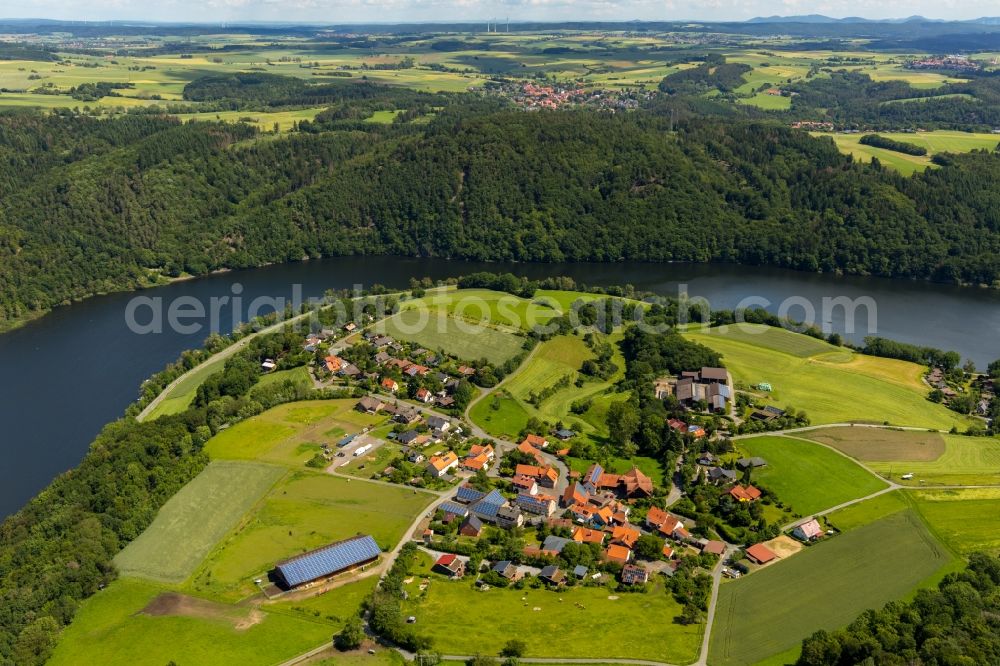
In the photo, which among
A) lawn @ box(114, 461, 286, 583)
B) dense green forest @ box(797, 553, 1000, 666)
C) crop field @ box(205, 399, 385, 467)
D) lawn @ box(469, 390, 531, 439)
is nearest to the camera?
dense green forest @ box(797, 553, 1000, 666)

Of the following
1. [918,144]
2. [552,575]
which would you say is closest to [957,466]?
[552,575]

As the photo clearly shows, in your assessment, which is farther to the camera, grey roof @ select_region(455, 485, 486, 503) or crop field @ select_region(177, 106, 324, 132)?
crop field @ select_region(177, 106, 324, 132)

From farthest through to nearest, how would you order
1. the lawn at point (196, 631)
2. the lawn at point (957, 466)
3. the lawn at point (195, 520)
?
the lawn at point (957, 466)
the lawn at point (195, 520)
the lawn at point (196, 631)

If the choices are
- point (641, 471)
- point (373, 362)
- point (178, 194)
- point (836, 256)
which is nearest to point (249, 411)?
point (373, 362)

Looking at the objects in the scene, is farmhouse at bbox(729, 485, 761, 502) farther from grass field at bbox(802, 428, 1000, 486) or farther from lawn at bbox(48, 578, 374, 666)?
lawn at bbox(48, 578, 374, 666)

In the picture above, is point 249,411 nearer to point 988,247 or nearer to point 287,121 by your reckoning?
point 988,247

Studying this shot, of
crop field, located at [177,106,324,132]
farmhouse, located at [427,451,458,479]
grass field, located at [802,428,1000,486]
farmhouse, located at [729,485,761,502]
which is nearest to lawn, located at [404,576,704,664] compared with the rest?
farmhouse, located at [729,485,761,502]

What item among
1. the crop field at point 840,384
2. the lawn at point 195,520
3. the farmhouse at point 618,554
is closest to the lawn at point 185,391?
the lawn at point 195,520

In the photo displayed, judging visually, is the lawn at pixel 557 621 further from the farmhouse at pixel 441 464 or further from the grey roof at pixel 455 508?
the farmhouse at pixel 441 464
